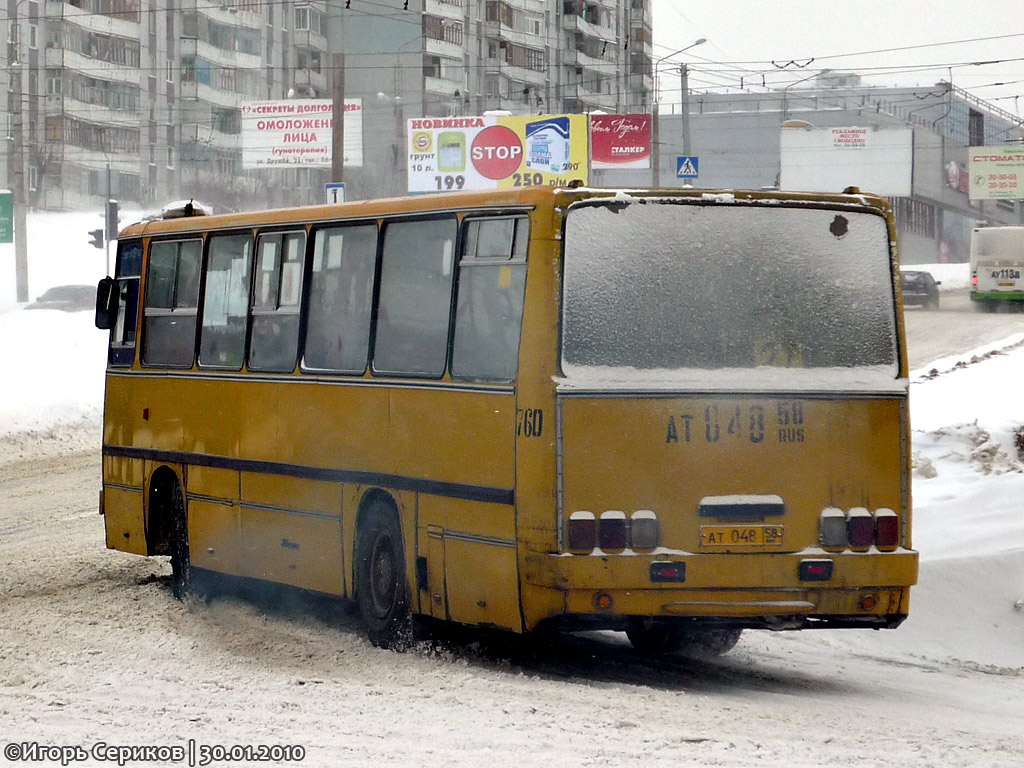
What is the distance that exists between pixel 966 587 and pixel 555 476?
3.91 m

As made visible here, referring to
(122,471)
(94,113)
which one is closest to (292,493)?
(122,471)

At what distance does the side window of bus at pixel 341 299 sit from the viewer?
9.79 m

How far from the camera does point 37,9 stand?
287 feet

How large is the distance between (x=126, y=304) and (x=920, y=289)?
3970 cm

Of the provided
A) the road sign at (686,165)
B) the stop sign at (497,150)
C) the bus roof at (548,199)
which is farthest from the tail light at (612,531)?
the stop sign at (497,150)

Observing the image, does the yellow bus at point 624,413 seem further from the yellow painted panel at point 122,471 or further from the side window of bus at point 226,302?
the yellow painted panel at point 122,471

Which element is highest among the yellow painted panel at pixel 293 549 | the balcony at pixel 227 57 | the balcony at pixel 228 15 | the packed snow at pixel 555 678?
the balcony at pixel 228 15

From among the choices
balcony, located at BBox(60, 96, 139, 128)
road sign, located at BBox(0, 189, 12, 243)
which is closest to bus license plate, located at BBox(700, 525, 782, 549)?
road sign, located at BBox(0, 189, 12, 243)

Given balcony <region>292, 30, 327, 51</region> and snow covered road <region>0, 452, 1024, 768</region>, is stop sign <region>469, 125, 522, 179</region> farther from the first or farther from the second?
snow covered road <region>0, 452, 1024, 768</region>

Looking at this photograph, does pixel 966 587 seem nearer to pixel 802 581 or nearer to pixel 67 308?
pixel 802 581

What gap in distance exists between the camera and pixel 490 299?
8656 millimetres

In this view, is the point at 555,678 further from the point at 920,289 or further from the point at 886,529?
the point at 920,289

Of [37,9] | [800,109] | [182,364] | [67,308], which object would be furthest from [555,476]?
[800,109]

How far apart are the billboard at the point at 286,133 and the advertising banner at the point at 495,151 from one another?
576cm
